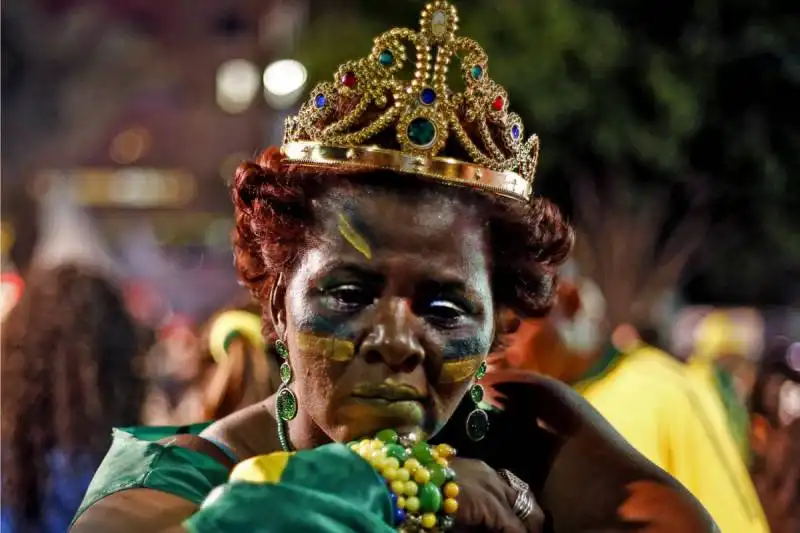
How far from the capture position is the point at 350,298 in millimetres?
1841

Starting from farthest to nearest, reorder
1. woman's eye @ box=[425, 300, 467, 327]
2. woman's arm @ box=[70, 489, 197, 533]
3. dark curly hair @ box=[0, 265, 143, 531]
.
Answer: dark curly hair @ box=[0, 265, 143, 531] → woman's eye @ box=[425, 300, 467, 327] → woman's arm @ box=[70, 489, 197, 533]

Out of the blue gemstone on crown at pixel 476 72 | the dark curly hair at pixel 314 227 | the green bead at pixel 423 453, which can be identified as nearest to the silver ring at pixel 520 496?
the green bead at pixel 423 453

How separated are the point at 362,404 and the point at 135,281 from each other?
503 inches

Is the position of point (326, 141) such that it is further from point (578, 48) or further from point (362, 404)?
point (578, 48)

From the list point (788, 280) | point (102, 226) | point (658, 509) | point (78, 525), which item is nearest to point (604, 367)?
point (658, 509)

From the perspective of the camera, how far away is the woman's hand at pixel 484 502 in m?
1.80

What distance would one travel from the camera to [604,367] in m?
3.92

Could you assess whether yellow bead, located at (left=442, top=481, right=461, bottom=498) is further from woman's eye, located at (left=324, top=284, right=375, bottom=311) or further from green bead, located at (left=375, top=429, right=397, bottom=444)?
woman's eye, located at (left=324, top=284, right=375, bottom=311)

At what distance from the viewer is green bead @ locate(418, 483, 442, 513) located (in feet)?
5.63

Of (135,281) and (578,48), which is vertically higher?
(578,48)

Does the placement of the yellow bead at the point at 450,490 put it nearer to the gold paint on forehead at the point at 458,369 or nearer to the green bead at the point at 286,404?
the gold paint on forehead at the point at 458,369

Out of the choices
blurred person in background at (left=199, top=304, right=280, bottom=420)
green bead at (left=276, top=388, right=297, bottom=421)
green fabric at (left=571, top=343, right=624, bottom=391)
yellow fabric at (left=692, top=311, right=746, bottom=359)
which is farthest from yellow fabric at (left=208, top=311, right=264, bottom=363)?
yellow fabric at (left=692, top=311, right=746, bottom=359)

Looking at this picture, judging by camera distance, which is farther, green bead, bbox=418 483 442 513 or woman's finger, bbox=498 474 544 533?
woman's finger, bbox=498 474 544 533

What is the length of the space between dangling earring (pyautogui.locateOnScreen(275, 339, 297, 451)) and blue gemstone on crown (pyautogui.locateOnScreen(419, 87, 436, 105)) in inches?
20.9
